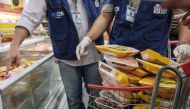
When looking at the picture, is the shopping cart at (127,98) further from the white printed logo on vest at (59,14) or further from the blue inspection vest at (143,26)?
the white printed logo on vest at (59,14)

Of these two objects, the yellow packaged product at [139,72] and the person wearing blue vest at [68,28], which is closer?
the yellow packaged product at [139,72]

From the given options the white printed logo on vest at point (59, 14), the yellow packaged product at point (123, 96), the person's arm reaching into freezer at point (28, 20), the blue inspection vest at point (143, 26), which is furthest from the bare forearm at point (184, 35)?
the person's arm reaching into freezer at point (28, 20)

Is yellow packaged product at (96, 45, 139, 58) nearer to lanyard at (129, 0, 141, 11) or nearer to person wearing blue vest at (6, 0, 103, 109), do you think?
lanyard at (129, 0, 141, 11)

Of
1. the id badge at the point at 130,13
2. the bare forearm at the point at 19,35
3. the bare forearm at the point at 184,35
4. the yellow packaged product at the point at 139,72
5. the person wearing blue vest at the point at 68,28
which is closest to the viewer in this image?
the yellow packaged product at the point at 139,72

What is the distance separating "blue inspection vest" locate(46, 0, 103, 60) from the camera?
6.48 ft

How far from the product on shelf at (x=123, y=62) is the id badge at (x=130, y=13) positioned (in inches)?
12.6

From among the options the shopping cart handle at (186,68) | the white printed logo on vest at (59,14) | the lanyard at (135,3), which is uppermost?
the lanyard at (135,3)

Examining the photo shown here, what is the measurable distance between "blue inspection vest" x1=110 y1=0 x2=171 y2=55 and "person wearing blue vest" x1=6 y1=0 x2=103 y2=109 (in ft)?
2.06

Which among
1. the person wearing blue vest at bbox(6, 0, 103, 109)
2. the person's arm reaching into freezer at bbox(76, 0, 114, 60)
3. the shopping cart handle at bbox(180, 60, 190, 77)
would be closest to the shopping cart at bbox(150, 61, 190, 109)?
the shopping cart handle at bbox(180, 60, 190, 77)

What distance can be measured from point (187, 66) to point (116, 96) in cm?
36

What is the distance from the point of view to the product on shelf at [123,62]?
1082 mm

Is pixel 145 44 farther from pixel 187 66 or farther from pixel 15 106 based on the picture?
pixel 15 106

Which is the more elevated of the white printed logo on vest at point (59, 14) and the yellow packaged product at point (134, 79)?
the white printed logo on vest at point (59, 14)

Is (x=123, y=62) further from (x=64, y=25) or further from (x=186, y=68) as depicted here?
(x=64, y=25)
